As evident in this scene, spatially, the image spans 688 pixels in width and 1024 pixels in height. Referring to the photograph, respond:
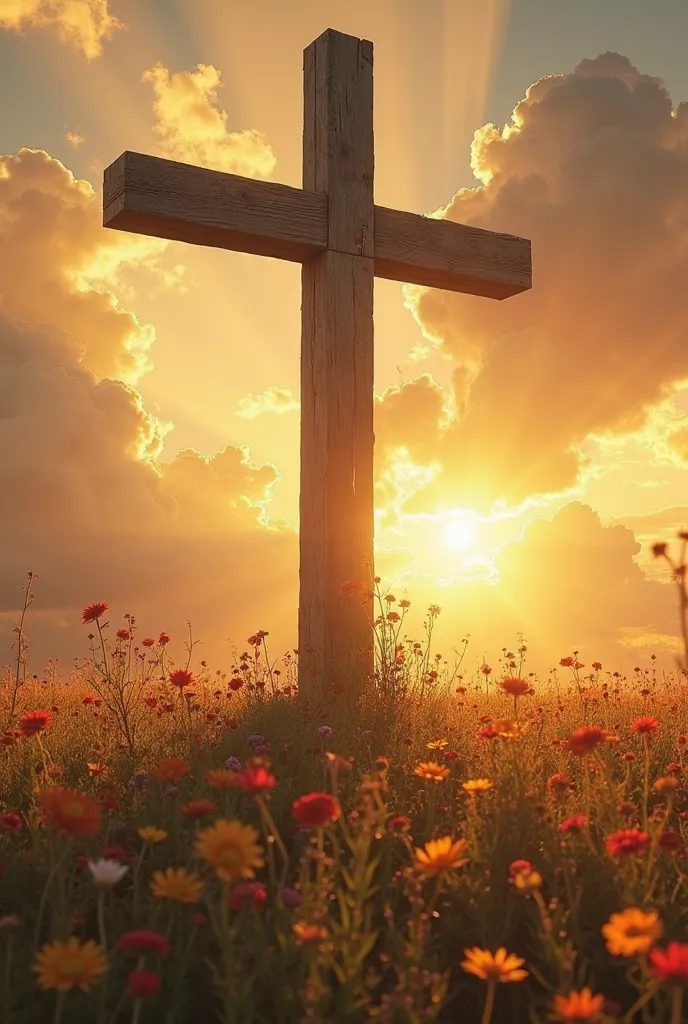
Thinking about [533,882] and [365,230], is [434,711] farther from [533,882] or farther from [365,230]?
[533,882]

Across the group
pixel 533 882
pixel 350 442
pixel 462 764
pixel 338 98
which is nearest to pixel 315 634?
pixel 350 442

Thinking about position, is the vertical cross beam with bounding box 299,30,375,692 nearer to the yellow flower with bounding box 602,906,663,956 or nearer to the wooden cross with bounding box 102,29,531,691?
the wooden cross with bounding box 102,29,531,691

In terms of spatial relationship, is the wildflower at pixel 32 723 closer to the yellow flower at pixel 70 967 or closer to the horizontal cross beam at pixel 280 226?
the yellow flower at pixel 70 967

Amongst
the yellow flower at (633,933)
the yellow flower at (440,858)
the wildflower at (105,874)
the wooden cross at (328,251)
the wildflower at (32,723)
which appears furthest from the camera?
the wooden cross at (328,251)

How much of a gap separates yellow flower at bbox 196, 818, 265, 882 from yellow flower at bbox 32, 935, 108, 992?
0.30m

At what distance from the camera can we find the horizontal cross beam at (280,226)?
5.55 m

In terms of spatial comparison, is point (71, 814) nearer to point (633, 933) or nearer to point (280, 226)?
point (633, 933)

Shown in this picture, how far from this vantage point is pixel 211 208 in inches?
224

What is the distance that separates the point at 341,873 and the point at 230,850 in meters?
1.35

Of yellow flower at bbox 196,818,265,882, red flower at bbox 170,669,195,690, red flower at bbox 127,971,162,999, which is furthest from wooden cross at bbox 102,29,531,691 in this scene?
red flower at bbox 127,971,162,999

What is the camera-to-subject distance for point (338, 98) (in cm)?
615

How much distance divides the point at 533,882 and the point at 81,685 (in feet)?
20.7

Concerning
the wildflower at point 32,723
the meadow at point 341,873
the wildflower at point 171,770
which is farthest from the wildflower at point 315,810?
the wildflower at point 32,723

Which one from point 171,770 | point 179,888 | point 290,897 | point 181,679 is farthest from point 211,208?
point 179,888
